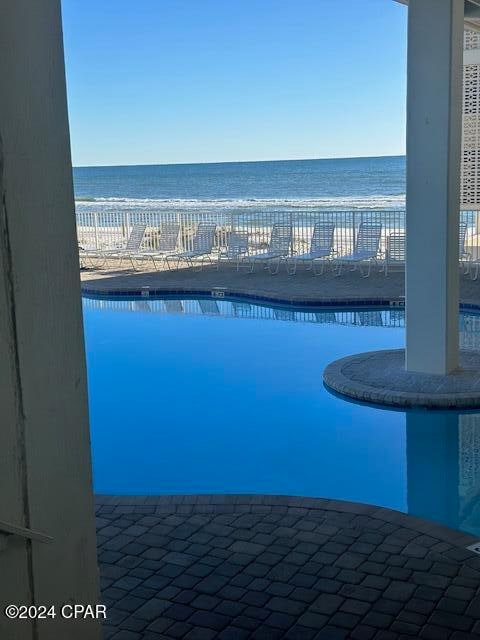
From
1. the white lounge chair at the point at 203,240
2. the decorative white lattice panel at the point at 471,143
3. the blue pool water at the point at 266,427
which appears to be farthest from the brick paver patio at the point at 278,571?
the decorative white lattice panel at the point at 471,143

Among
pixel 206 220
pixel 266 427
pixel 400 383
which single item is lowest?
pixel 266 427

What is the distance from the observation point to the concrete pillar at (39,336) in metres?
1.25

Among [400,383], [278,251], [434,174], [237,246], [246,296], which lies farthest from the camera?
[237,246]

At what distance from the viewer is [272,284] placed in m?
11.0

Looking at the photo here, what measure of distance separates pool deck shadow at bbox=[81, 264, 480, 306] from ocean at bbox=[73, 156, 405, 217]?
986 inches

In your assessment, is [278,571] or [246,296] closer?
[278,571]

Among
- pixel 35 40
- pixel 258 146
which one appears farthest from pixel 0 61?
pixel 258 146

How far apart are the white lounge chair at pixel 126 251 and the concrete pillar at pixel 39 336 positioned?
1172 cm

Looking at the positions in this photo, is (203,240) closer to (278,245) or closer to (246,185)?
(278,245)

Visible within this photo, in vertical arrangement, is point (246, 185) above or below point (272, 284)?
above

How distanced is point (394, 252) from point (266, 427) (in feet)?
22.1

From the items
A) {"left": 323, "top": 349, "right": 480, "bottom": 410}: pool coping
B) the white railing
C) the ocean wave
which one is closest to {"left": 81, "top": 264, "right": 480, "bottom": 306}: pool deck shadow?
the white railing

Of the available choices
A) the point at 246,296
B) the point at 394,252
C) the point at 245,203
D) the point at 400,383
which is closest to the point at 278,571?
the point at 400,383

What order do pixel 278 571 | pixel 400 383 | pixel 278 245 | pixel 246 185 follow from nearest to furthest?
pixel 278 571
pixel 400 383
pixel 278 245
pixel 246 185
